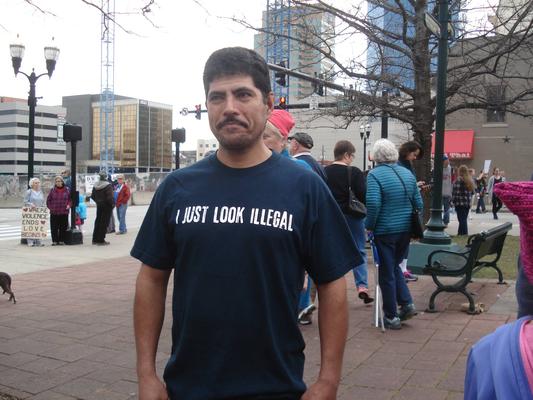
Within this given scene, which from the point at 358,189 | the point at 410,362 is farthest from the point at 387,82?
the point at 410,362

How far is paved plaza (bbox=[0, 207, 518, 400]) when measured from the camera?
13.5 ft

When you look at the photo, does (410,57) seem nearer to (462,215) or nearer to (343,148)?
(462,215)

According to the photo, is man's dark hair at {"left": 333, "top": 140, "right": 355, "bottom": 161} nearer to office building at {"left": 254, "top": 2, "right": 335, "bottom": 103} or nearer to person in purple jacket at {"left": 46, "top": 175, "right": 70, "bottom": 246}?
office building at {"left": 254, "top": 2, "right": 335, "bottom": 103}

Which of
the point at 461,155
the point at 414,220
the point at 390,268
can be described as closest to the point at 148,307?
the point at 390,268

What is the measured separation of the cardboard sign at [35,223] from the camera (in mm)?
13953

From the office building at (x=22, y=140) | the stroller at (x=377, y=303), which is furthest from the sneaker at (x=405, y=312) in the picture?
the office building at (x=22, y=140)

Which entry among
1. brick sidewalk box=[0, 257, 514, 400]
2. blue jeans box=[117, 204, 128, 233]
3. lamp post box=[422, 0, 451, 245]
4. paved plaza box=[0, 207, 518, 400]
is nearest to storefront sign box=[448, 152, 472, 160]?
blue jeans box=[117, 204, 128, 233]

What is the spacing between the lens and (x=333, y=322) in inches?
77.2

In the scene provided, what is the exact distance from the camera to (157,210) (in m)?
2.02

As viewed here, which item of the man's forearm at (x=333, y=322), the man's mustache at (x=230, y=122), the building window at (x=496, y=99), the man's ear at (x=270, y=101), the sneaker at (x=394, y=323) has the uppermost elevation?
the building window at (x=496, y=99)

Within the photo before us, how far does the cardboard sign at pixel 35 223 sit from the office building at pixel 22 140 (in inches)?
4067

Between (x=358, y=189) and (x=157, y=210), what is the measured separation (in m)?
4.82

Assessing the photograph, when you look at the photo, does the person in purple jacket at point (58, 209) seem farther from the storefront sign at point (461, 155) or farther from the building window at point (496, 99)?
the storefront sign at point (461, 155)

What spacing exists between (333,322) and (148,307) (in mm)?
674
